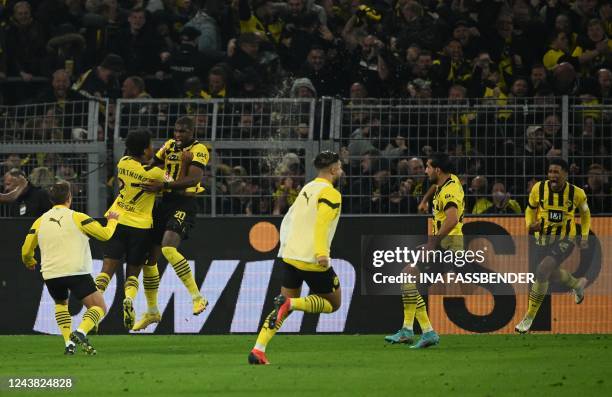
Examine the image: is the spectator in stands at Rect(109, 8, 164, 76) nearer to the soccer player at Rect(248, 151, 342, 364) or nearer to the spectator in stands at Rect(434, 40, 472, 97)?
the spectator in stands at Rect(434, 40, 472, 97)

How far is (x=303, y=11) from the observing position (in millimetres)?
20766

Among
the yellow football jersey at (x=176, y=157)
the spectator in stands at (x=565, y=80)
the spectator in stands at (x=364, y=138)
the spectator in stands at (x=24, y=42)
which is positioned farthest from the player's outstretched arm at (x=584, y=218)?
the spectator in stands at (x=24, y=42)

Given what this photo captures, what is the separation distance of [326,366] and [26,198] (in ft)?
21.9

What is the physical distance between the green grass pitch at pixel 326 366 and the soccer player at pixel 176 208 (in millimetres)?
688

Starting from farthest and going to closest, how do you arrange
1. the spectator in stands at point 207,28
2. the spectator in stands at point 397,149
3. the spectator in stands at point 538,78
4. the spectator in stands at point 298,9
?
the spectator in stands at point 207,28
the spectator in stands at point 298,9
the spectator in stands at point 538,78
the spectator in stands at point 397,149

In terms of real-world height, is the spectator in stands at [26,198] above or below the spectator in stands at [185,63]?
below

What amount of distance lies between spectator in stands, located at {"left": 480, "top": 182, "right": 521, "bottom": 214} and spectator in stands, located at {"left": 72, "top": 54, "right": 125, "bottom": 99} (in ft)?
19.3

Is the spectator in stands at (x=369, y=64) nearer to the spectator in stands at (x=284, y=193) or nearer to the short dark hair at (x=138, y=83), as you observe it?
the spectator in stands at (x=284, y=193)

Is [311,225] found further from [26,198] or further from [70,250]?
[26,198]

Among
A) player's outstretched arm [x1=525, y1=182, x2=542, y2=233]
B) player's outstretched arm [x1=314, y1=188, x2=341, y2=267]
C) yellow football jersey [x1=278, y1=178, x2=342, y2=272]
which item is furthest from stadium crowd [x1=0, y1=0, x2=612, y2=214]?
player's outstretched arm [x1=314, y1=188, x2=341, y2=267]

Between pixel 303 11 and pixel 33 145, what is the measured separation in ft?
18.2

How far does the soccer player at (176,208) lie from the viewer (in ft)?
50.9

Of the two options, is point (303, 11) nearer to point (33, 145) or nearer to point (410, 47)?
point (410, 47)

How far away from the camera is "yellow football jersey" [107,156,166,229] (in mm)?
15094
